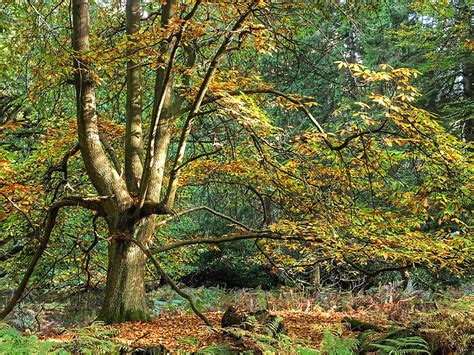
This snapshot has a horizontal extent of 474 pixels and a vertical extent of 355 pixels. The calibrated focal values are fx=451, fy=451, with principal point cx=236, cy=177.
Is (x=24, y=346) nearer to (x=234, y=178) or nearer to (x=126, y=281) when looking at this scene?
(x=126, y=281)

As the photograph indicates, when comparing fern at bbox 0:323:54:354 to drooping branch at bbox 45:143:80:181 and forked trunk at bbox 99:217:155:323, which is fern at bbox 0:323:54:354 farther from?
drooping branch at bbox 45:143:80:181

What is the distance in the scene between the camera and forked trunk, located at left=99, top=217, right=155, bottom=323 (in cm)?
614

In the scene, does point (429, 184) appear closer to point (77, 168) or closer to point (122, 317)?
point (122, 317)

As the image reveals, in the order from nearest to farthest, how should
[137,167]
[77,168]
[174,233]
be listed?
[137,167], [77,168], [174,233]

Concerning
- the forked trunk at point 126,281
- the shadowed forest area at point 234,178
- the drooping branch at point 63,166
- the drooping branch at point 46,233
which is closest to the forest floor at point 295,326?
the shadowed forest area at point 234,178

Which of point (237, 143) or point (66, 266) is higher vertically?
point (237, 143)

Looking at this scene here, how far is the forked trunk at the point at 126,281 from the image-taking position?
6.14 m

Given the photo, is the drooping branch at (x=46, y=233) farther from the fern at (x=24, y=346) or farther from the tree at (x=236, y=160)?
A: the fern at (x=24, y=346)

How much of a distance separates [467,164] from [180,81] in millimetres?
5195

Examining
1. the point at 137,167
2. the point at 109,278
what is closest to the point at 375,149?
the point at 137,167

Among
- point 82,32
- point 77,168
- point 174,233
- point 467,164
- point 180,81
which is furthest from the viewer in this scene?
point 174,233

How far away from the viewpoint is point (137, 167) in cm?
700

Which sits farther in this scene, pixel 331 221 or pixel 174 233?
pixel 174 233

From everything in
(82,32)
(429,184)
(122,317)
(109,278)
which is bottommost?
(122,317)
